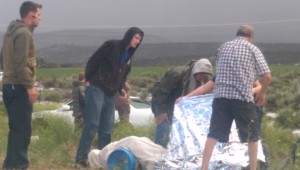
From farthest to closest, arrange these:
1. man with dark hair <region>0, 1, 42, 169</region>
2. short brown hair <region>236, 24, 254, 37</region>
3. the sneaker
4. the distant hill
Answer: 1. the distant hill
2. the sneaker
3. man with dark hair <region>0, 1, 42, 169</region>
4. short brown hair <region>236, 24, 254, 37</region>

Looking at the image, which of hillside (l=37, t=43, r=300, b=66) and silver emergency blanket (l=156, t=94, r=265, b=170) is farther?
hillside (l=37, t=43, r=300, b=66)

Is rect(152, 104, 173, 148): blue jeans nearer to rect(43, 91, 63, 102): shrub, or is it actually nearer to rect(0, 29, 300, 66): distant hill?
rect(43, 91, 63, 102): shrub

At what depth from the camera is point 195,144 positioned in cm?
832

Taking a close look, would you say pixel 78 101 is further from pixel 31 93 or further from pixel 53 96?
pixel 53 96

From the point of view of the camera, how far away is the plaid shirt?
25.3 ft

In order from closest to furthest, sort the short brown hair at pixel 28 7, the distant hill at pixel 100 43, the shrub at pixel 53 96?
the short brown hair at pixel 28 7
the shrub at pixel 53 96
the distant hill at pixel 100 43

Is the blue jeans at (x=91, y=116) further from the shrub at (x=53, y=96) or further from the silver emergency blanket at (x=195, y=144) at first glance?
the shrub at (x=53, y=96)

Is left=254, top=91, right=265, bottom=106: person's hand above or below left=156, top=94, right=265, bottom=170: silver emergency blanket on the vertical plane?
above

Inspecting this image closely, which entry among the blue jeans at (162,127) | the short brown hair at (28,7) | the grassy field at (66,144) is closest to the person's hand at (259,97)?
the grassy field at (66,144)

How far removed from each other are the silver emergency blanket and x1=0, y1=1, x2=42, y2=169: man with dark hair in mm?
1444

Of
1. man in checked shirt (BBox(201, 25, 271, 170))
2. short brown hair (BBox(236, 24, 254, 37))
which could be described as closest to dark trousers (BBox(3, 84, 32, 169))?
man in checked shirt (BBox(201, 25, 271, 170))

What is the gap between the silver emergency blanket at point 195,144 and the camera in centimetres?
805

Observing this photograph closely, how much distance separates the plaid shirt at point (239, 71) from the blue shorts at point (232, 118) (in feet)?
0.22

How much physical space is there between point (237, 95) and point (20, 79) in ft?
7.24
